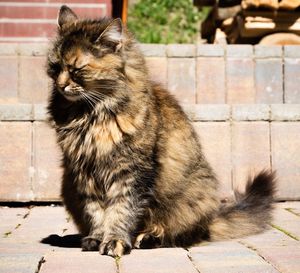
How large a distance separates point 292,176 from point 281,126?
45 centimetres

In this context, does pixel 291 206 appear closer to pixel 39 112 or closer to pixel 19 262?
pixel 39 112

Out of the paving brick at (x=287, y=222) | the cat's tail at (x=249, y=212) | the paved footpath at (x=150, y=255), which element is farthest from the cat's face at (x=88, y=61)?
the paving brick at (x=287, y=222)

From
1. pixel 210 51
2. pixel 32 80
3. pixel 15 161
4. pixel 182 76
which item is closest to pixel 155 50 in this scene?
pixel 182 76

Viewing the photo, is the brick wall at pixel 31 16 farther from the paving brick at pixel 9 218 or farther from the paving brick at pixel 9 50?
the paving brick at pixel 9 218

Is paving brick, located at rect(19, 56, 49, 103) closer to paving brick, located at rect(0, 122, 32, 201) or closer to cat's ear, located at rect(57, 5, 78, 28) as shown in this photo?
paving brick, located at rect(0, 122, 32, 201)

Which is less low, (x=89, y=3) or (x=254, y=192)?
(x=89, y=3)

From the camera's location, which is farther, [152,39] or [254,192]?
[152,39]

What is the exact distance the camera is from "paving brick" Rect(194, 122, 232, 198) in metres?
5.39

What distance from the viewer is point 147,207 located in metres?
3.66

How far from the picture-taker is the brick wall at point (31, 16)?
906 centimetres

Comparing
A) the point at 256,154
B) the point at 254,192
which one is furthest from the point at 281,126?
the point at 254,192

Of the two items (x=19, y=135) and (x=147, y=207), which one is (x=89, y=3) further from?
(x=147, y=207)

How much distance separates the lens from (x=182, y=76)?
6.48m

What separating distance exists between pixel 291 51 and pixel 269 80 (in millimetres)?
375
